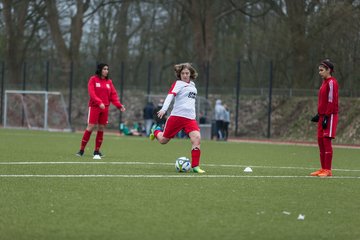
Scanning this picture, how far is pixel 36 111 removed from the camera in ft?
143

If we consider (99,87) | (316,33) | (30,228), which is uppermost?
(316,33)

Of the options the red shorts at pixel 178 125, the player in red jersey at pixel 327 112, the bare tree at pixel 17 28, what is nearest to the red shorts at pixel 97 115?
the red shorts at pixel 178 125

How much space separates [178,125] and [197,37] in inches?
1265

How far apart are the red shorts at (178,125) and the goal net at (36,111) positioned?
2755 cm

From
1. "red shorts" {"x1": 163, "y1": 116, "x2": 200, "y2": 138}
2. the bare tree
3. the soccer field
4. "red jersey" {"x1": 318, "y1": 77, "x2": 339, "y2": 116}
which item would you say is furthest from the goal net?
"red jersey" {"x1": 318, "y1": 77, "x2": 339, "y2": 116}

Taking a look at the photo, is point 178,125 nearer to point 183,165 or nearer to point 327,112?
point 183,165

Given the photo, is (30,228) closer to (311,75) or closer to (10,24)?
(311,75)

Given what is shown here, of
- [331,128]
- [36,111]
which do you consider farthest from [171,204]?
[36,111]

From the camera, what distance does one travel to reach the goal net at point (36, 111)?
1674 inches

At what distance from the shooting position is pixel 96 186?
38.0ft

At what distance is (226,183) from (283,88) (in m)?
29.0

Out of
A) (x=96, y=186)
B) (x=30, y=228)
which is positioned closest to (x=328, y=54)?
(x=96, y=186)

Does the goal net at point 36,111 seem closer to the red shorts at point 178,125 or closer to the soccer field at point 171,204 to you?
the red shorts at point 178,125

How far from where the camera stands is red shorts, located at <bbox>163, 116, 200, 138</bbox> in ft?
48.3
